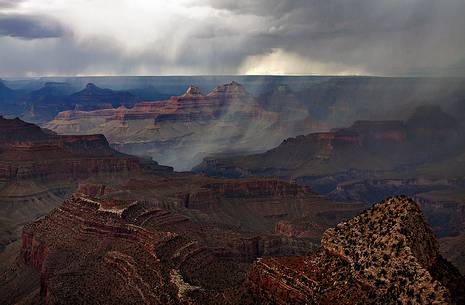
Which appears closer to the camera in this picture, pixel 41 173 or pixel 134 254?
pixel 134 254

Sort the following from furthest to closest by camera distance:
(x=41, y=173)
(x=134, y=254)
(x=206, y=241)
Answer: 1. (x=41, y=173)
2. (x=206, y=241)
3. (x=134, y=254)

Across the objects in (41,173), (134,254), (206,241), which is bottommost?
(41,173)

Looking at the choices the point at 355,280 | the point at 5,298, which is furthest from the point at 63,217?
the point at 355,280

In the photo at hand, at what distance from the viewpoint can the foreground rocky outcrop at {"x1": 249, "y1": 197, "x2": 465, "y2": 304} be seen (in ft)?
111

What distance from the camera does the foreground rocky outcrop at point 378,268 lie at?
3369 centimetres

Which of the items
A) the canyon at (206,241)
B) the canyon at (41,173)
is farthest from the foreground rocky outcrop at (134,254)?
the canyon at (41,173)

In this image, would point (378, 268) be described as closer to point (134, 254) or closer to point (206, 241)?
point (134, 254)

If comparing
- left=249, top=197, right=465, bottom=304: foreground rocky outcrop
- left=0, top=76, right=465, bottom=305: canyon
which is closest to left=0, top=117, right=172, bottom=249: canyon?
left=0, top=76, right=465, bottom=305: canyon

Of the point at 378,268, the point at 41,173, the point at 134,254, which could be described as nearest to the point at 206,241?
the point at 134,254

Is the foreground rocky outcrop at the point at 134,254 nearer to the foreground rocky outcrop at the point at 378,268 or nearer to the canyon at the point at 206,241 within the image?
the canyon at the point at 206,241

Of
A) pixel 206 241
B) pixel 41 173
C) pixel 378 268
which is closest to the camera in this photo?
pixel 378 268

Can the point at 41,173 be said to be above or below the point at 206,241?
below

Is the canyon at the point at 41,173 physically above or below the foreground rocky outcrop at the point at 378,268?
below

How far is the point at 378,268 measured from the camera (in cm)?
3509
